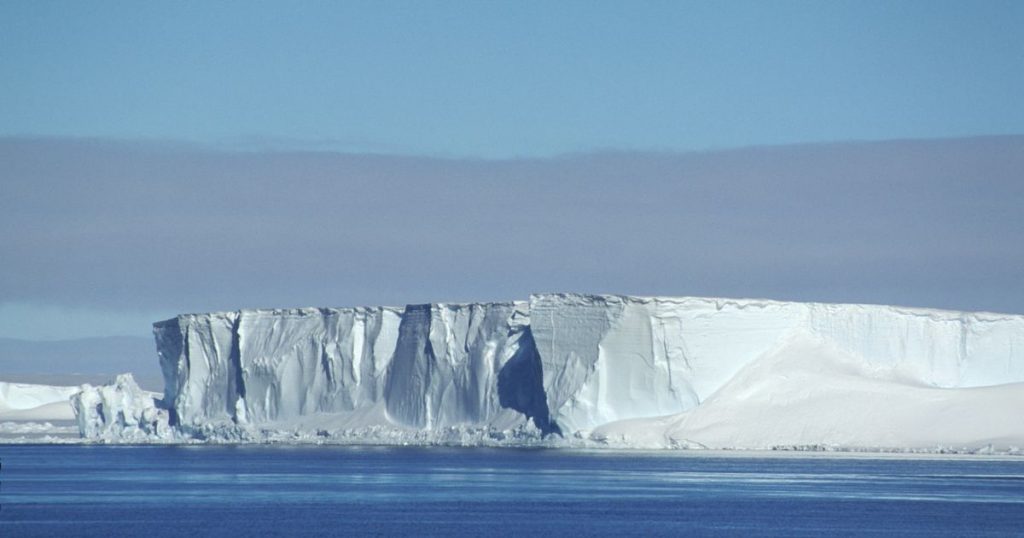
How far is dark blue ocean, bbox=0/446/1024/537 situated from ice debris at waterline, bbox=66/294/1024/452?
0.94 meters

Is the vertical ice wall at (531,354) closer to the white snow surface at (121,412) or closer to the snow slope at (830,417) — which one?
the snow slope at (830,417)

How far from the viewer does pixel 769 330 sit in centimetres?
4581

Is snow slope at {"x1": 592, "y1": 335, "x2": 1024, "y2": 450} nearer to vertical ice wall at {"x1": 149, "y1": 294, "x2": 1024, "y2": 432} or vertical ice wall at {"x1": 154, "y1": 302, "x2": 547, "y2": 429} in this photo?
vertical ice wall at {"x1": 149, "y1": 294, "x2": 1024, "y2": 432}

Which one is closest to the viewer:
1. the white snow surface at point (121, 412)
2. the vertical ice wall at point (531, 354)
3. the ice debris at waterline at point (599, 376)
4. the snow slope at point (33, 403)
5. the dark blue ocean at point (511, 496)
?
the dark blue ocean at point (511, 496)

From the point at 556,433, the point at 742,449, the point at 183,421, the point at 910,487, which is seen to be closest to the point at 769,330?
the point at 742,449

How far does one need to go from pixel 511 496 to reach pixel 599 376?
38.0 ft

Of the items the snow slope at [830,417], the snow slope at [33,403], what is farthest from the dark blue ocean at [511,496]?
the snow slope at [33,403]

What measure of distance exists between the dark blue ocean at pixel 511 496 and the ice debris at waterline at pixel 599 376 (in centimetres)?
94

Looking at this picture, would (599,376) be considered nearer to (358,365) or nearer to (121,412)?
(358,365)

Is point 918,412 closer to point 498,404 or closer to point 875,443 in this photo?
point 875,443

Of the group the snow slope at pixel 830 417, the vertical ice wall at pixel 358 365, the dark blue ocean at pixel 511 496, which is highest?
the vertical ice wall at pixel 358 365

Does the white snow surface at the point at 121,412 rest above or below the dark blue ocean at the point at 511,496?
above

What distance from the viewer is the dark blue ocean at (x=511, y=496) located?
27.0m

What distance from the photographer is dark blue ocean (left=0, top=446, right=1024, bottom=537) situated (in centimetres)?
2700
